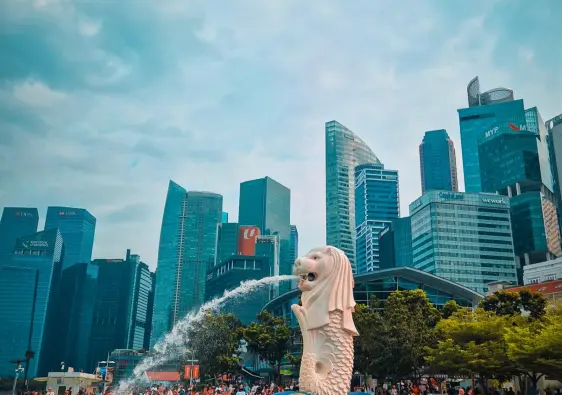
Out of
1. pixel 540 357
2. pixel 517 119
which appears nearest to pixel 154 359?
pixel 540 357

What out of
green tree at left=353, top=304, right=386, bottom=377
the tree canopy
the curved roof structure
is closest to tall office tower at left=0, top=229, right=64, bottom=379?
the curved roof structure

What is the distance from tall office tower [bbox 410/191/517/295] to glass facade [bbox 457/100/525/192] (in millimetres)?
40091

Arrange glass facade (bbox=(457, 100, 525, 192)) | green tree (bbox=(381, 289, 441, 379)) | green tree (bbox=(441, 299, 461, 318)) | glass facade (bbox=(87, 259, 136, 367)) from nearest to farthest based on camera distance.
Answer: green tree (bbox=(381, 289, 441, 379)), green tree (bbox=(441, 299, 461, 318)), glass facade (bbox=(457, 100, 525, 192)), glass facade (bbox=(87, 259, 136, 367))

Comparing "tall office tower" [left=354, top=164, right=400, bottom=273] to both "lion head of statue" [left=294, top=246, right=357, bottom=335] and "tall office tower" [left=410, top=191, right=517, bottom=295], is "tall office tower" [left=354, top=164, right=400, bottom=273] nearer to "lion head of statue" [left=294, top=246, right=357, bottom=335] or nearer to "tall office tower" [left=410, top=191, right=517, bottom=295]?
"tall office tower" [left=410, top=191, right=517, bottom=295]

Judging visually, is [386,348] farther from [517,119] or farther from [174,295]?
[174,295]

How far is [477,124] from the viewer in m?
148

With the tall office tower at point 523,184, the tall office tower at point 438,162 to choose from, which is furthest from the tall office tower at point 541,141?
the tall office tower at point 438,162

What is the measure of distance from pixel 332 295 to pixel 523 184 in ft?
380

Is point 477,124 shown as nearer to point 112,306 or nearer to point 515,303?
point 515,303

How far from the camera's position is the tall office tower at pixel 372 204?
6329 inches

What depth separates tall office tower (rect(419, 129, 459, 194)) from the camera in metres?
171

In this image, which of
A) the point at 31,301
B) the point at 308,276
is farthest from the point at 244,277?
the point at 308,276

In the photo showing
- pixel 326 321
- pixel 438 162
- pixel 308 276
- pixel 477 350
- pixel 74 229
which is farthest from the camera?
pixel 74 229

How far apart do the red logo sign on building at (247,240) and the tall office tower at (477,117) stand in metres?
61.6
